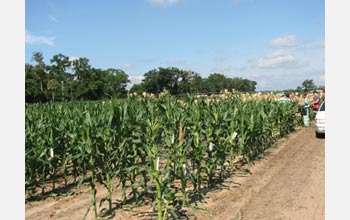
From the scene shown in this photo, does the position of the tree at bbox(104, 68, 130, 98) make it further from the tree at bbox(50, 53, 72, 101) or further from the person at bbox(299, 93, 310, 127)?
the person at bbox(299, 93, 310, 127)

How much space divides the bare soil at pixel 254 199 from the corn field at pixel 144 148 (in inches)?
12.0

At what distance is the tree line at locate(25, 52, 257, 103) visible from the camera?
65500mm

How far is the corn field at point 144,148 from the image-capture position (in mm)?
5188

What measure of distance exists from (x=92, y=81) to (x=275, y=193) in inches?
2918

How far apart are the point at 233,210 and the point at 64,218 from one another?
2.85 metres

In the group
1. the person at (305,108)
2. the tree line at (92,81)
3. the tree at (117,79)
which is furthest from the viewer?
the tree at (117,79)

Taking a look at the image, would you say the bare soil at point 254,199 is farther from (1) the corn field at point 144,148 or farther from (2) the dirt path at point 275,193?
(1) the corn field at point 144,148

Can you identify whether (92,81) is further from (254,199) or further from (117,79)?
(254,199)

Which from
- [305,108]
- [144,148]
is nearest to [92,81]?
[305,108]

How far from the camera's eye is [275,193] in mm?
6363

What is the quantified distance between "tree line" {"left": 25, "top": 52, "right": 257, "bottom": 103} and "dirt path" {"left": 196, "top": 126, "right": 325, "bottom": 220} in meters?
50.6

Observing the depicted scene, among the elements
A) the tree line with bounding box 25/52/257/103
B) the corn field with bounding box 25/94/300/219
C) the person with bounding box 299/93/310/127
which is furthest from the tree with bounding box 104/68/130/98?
the corn field with bounding box 25/94/300/219

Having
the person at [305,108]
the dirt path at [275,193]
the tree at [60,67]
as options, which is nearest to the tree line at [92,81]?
the tree at [60,67]

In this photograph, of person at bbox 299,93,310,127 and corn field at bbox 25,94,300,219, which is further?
person at bbox 299,93,310,127
